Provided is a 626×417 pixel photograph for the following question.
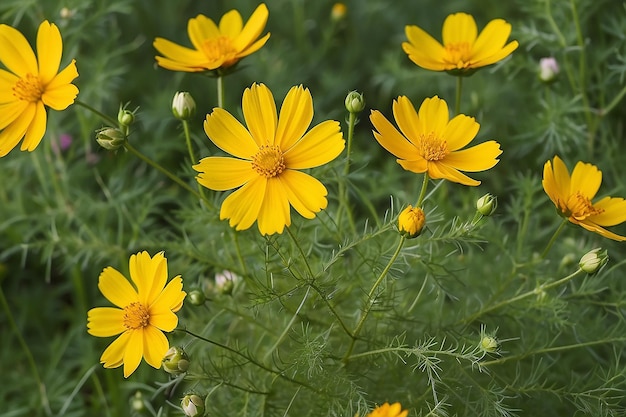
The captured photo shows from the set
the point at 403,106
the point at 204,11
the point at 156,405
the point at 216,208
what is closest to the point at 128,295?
the point at 216,208

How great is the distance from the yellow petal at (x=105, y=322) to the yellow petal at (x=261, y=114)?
1.03ft

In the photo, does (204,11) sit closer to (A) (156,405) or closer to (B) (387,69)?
(B) (387,69)

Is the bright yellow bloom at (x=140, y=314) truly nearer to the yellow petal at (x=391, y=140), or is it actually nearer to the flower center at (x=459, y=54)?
the yellow petal at (x=391, y=140)

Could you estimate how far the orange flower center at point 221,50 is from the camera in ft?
3.82

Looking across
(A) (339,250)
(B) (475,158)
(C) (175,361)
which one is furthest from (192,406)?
(B) (475,158)

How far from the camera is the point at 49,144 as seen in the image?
1.69 meters

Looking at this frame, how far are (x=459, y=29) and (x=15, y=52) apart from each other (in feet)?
2.41

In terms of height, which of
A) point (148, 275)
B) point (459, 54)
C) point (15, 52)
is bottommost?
point (148, 275)

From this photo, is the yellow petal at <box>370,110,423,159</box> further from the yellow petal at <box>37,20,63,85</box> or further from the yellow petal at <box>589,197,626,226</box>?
the yellow petal at <box>37,20,63,85</box>

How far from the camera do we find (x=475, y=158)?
107 cm

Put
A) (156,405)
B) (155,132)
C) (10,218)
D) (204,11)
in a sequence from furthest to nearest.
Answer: (204,11)
(155,132)
(10,218)
(156,405)

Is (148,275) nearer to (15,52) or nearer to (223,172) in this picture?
Result: (223,172)

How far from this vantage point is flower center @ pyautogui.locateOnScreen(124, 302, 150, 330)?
101 cm

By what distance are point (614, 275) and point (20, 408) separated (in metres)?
1.22
